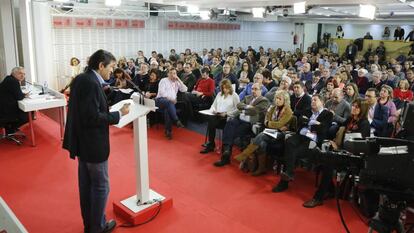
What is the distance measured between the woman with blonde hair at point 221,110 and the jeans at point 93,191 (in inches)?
98.4

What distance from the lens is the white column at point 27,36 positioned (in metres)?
7.89

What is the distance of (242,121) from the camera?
494cm

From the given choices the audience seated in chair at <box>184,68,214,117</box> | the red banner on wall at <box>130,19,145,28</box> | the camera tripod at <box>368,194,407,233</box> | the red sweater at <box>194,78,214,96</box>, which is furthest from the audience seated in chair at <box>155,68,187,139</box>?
the red banner on wall at <box>130,19,145,28</box>

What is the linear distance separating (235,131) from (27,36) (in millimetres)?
5965

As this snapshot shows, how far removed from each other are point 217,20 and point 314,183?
36.8 ft

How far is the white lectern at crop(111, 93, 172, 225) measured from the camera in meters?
3.04

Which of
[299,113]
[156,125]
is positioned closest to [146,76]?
[156,125]

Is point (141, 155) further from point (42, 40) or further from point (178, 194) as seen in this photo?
point (42, 40)

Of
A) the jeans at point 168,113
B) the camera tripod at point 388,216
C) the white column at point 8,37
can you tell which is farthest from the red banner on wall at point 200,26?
the camera tripod at point 388,216

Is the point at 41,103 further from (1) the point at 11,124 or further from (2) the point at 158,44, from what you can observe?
(2) the point at 158,44

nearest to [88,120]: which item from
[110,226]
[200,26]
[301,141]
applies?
[110,226]

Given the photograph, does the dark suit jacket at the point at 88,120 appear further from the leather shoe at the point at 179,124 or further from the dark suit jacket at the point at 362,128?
the leather shoe at the point at 179,124

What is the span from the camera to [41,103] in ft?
17.8

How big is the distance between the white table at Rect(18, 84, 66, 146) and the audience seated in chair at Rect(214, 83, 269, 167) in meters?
2.80
